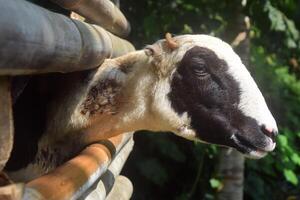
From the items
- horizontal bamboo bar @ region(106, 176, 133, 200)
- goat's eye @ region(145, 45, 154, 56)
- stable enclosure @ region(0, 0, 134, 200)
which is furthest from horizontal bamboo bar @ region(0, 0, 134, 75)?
horizontal bamboo bar @ region(106, 176, 133, 200)

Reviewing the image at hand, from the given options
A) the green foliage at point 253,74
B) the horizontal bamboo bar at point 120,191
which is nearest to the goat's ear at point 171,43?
the horizontal bamboo bar at point 120,191

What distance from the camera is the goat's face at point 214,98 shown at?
1.89 metres

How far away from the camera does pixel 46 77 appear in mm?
1988

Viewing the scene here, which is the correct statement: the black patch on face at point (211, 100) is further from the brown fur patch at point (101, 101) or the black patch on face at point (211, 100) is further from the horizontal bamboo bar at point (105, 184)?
the horizontal bamboo bar at point (105, 184)

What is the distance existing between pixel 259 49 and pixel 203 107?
12.3 feet

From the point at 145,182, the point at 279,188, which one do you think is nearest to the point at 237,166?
the point at 145,182

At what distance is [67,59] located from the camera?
60.6 inches

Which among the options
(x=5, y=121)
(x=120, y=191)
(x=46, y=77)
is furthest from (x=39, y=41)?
(x=120, y=191)

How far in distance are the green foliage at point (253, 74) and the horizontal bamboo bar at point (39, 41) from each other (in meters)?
2.23

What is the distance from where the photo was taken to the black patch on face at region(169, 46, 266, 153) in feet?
6.24

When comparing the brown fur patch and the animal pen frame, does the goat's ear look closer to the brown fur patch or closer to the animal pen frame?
the animal pen frame

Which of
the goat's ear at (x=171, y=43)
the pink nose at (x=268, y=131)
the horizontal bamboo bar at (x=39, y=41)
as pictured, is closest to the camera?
the horizontal bamboo bar at (x=39, y=41)

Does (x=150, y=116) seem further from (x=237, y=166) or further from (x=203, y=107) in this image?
(x=237, y=166)

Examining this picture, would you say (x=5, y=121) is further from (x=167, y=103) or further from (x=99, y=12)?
(x=99, y=12)
